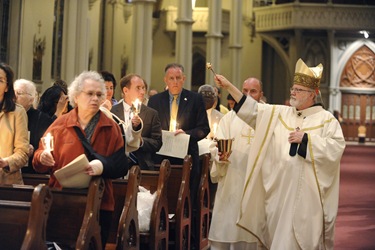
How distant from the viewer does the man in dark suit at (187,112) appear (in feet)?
25.2

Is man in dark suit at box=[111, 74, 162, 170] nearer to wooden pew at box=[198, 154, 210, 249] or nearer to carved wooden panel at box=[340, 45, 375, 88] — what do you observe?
wooden pew at box=[198, 154, 210, 249]

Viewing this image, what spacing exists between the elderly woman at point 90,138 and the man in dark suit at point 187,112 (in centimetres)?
271

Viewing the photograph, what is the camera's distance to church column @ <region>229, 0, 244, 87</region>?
27750 millimetres

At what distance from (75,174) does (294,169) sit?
1.99 m

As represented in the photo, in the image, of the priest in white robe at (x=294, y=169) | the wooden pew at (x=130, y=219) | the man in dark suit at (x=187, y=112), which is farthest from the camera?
the man in dark suit at (x=187, y=112)

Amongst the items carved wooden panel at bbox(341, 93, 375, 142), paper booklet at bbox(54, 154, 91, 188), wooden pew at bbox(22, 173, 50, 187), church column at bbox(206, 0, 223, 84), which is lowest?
wooden pew at bbox(22, 173, 50, 187)

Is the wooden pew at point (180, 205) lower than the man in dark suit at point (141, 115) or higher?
lower

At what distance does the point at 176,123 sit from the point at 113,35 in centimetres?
1795

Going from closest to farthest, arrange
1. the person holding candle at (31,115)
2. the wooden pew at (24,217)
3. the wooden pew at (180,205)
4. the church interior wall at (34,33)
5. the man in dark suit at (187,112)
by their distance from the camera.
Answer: the wooden pew at (24,217)
the person holding candle at (31,115)
the wooden pew at (180,205)
the man in dark suit at (187,112)
the church interior wall at (34,33)

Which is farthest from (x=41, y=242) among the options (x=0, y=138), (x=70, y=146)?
(x=0, y=138)

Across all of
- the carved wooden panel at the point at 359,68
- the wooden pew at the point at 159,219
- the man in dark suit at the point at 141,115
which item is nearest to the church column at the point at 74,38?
the man in dark suit at the point at 141,115

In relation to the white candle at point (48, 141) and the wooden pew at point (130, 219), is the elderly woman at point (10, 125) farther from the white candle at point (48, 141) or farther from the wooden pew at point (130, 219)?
the wooden pew at point (130, 219)

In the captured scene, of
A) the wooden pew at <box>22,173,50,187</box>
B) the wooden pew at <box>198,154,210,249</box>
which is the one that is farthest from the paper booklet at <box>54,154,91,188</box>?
the wooden pew at <box>198,154,210,249</box>

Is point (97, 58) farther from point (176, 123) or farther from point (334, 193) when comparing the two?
point (334, 193)
